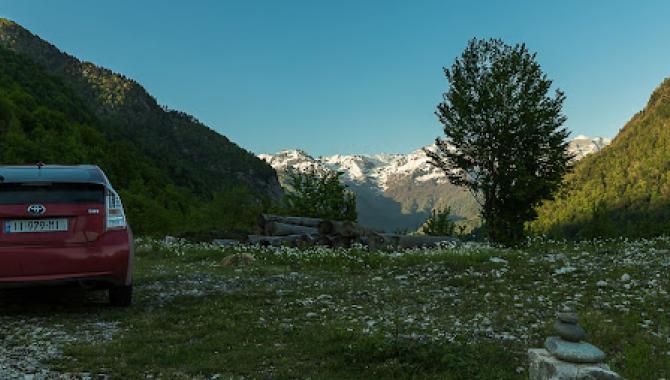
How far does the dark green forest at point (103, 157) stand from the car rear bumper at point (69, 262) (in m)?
22.9

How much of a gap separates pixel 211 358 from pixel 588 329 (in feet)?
17.6

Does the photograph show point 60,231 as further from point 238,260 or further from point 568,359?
point 238,260

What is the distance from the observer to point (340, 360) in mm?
6258

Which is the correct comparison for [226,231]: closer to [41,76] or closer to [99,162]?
[99,162]

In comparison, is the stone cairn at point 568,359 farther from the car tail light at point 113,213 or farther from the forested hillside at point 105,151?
the forested hillside at point 105,151

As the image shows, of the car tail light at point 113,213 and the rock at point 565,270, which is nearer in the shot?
the car tail light at point 113,213

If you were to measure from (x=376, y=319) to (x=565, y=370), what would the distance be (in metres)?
4.57

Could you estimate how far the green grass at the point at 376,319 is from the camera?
6.03 m

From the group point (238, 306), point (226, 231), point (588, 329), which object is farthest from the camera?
point (226, 231)

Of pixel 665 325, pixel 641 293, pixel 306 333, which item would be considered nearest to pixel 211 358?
pixel 306 333

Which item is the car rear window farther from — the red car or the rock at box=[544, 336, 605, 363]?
the rock at box=[544, 336, 605, 363]

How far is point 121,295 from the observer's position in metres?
9.77

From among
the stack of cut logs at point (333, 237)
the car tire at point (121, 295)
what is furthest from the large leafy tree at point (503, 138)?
the car tire at point (121, 295)

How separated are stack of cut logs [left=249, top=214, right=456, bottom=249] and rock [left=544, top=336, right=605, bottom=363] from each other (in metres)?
22.4
